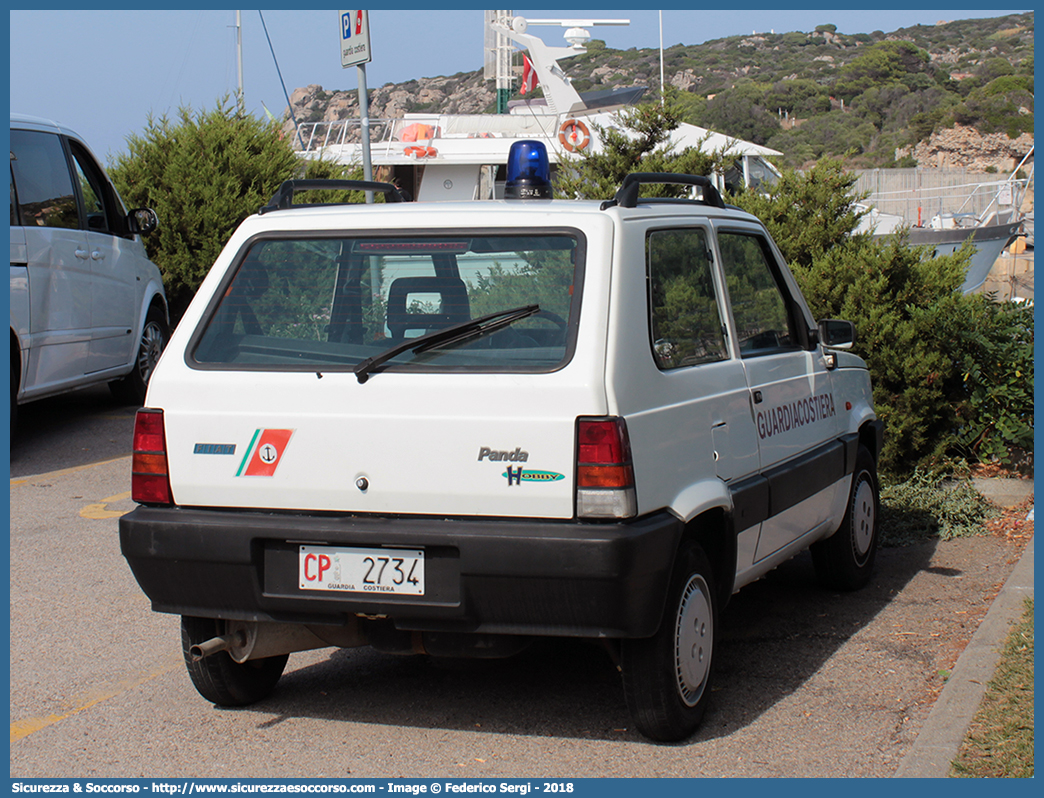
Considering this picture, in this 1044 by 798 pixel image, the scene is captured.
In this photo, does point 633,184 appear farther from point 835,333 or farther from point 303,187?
point 835,333

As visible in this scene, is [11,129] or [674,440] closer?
[674,440]

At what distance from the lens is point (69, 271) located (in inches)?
349

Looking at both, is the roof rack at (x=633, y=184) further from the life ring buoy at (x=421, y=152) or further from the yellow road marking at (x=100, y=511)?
the life ring buoy at (x=421, y=152)

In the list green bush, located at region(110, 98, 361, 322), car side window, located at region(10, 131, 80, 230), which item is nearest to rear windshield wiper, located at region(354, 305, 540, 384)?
car side window, located at region(10, 131, 80, 230)

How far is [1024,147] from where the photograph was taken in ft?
245

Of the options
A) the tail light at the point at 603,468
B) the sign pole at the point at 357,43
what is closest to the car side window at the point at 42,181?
the sign pole at the point at 357,43

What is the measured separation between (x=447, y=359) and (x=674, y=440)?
2.61 ft

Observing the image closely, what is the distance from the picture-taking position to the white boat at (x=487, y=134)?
3281 cm

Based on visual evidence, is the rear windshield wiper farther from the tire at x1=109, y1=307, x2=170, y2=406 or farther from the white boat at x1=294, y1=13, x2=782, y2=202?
the white boat at x1=294, y1=13, x2=782, y2=202

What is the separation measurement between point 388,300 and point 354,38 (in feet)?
23.9

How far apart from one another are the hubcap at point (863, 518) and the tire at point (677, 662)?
2.01 meters

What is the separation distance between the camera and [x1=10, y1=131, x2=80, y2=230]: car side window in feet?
27.4
